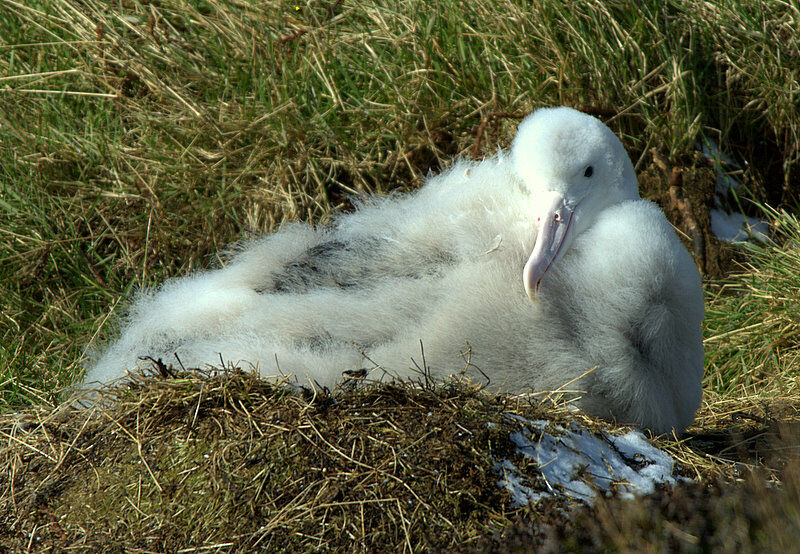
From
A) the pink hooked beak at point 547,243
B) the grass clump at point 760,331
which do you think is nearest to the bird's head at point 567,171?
the pink hooked beak at point 547,243

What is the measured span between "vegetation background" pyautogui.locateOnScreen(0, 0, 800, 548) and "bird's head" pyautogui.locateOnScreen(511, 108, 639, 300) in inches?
53.8

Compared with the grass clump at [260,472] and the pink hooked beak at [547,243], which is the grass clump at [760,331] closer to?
the pink hooked beak at [547,243]

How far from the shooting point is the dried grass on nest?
2488 millimetres

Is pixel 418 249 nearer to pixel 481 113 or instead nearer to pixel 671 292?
pixel 671 292

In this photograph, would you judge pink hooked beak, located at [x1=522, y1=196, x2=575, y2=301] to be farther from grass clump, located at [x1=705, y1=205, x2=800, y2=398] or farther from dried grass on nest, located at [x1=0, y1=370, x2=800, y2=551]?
grass clump, located at [x1=705, y1=205, x2=800, y2=398]

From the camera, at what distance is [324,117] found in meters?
5.03

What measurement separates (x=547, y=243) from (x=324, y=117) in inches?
90.7

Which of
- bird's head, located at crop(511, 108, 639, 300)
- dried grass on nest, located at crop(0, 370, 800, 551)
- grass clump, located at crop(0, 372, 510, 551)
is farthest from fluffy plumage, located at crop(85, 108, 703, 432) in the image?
grass clump, located at crop(0, 372, 510, 551)

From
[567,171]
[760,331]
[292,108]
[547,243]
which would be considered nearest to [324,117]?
[292,108]

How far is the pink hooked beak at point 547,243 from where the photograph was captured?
3035 mm

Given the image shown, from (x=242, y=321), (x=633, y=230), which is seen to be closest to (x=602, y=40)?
(x=633, y=230)

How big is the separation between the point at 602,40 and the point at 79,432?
3752mm

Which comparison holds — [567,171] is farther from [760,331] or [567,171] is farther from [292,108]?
[292,108]

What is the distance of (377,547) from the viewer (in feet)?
7.95
